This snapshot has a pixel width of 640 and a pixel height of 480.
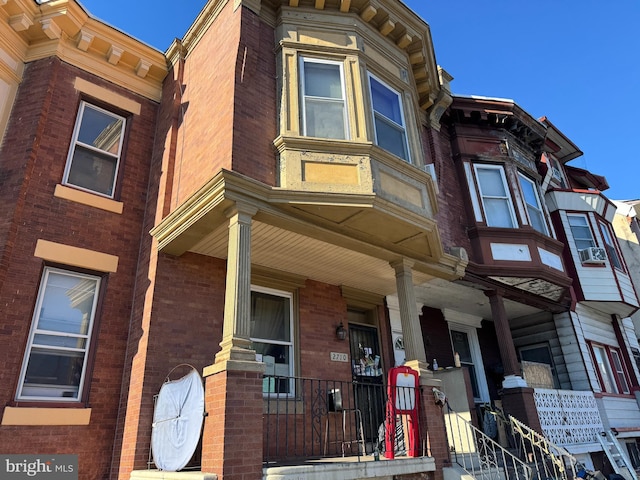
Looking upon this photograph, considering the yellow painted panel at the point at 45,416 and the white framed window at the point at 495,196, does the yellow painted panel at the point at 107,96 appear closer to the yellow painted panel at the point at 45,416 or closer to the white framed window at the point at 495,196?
the yellow painted panel at the point at 45,416

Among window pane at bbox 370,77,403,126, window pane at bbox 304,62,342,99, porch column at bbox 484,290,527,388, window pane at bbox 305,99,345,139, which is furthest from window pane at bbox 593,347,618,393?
window pane at bbox 304,62,342,99

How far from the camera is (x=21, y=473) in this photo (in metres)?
5.98

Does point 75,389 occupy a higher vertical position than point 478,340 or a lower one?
lower

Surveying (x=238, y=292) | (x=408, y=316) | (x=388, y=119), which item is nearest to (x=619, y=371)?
(x=408, y=316)

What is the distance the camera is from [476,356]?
12297mm

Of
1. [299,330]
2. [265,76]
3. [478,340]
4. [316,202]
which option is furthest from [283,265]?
[478,340]

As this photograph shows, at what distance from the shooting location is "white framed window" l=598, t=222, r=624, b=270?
1397cm

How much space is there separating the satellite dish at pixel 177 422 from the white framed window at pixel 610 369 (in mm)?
11384

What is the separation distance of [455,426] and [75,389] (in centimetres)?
649

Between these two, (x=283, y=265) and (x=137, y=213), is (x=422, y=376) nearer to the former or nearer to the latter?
(x=283, y=265)

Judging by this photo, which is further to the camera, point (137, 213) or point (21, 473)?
point (137, 213)

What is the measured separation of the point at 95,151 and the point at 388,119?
541 centimetres

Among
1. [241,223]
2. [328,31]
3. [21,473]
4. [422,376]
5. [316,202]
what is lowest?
[21,473]

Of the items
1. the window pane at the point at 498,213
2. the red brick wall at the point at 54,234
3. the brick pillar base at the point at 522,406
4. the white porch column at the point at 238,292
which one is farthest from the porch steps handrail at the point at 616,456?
the red brick wall at the point at 54,234
